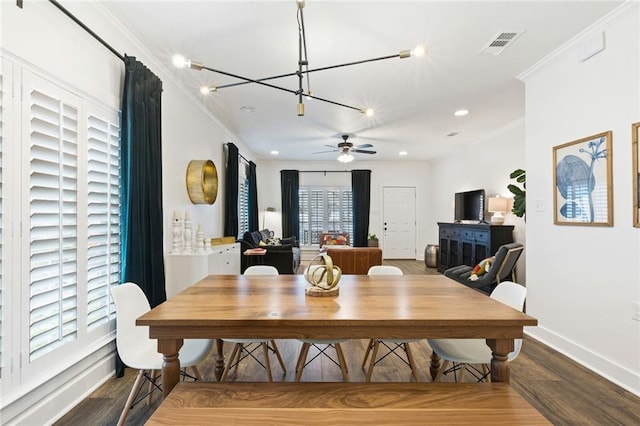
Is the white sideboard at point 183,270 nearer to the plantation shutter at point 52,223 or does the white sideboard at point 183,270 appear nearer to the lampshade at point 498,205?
the plantation shutter at point 52,223

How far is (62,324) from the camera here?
1936 mm

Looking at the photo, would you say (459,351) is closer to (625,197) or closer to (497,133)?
(625,197)

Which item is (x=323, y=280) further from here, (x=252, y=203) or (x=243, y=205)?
(x=252, y=203)

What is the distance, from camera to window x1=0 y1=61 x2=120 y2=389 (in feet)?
5.34

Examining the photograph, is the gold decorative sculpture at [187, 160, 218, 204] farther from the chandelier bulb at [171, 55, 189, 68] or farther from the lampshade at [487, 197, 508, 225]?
the lampshade at [487, 197, 508, 225]

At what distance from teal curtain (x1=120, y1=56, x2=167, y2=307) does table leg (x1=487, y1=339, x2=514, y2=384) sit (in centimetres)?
254

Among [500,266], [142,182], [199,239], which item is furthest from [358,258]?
[142,182]

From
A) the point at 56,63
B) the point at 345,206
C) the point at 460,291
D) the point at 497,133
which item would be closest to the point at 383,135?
the point at 497,133

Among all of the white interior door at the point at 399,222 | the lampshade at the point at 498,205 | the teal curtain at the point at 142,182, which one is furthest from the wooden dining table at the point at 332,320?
the white interior door at the point at 399,222

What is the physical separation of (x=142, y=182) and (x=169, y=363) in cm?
162

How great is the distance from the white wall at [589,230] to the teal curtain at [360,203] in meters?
5.29

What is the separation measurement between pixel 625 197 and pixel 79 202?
3.94 meters

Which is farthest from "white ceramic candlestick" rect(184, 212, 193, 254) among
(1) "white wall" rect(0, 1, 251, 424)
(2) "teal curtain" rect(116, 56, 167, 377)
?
(2) "teal curtain" rect(116, 56, 167, 377)

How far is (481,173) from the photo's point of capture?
6258mm
